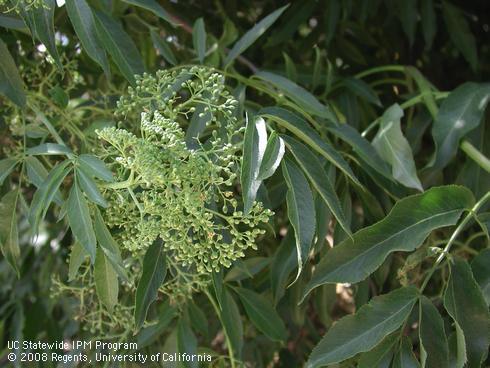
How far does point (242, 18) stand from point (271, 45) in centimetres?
21

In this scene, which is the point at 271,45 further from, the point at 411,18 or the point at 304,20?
the point at 411,18

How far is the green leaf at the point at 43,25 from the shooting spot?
2.92 feet

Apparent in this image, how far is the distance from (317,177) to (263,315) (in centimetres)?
36

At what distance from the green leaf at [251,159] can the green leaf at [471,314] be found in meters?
0.29

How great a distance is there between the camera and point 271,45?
5.05 ft

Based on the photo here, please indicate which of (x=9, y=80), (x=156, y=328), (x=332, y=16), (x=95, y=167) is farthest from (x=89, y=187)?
(x=332, y=16)

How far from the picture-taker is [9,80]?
95cm

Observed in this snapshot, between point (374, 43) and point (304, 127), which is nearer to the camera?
point (304, 127)

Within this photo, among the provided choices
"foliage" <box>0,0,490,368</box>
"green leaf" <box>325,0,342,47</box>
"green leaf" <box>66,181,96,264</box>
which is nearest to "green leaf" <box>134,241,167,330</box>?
"foliage" <box>0,0,490,368</box>

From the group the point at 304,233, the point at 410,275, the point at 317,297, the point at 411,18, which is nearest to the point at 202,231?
the point at 304,233

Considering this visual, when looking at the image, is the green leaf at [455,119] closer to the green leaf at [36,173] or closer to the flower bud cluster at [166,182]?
the flower bud cluster at [166,182]

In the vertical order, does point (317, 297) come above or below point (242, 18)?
below

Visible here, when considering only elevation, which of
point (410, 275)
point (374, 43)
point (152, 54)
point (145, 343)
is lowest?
point (410, 275)

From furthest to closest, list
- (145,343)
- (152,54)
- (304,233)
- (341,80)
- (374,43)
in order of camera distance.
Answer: (374,43), (152,54), (341,80), (145,343), (304,233)
